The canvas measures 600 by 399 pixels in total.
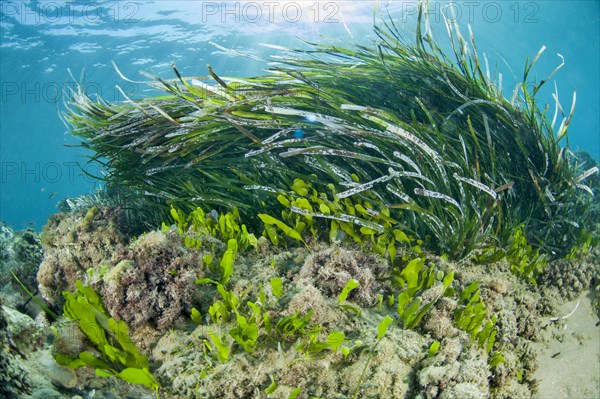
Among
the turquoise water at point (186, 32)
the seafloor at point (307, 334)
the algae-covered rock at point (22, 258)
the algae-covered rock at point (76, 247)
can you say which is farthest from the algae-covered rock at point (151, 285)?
the turquoise water at point (186, 32)

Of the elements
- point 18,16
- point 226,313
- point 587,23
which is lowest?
point 226,313

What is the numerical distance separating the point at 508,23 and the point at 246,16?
1093 inches

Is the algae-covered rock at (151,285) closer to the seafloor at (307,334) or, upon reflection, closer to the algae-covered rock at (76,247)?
the seafloor at (307,334)

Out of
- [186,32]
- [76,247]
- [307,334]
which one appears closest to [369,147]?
[307,334]

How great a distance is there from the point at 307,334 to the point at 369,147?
5.93 ft

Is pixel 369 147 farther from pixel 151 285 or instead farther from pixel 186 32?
→ pixel 186 32

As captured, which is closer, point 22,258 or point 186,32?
point 22,258

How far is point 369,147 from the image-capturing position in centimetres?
306

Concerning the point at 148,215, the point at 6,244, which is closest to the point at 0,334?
the point at 148,215

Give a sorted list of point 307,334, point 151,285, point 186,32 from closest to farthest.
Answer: point 307,334 → point 151,285 → point 186,32

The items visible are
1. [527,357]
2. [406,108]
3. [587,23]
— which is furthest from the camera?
[587,23]

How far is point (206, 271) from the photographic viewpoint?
7.38 feet

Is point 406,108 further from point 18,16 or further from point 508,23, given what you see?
point 508,23

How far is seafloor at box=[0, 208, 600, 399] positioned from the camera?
161 cm
